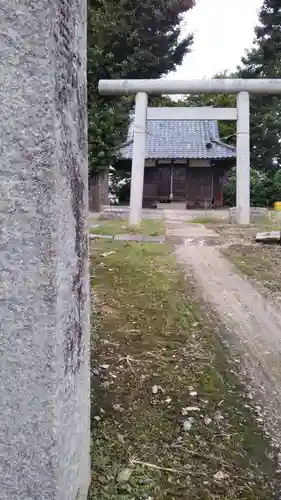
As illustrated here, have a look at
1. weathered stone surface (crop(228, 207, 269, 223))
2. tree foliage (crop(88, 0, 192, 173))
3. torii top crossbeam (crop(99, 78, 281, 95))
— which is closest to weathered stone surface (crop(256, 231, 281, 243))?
weathered stone surface (crop(228, 207, 269, 223))

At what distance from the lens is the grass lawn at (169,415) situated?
156 centimetres

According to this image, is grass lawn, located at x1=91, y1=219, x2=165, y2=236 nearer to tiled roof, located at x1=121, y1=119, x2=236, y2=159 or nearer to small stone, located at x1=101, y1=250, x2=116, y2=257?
small stone, located at x1=101, y1=250, x2=116, y2=257

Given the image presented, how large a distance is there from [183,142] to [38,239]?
1846 centimetres

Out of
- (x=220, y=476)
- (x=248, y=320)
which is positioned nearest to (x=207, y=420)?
(x=220, y=476)

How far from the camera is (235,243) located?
293 inches

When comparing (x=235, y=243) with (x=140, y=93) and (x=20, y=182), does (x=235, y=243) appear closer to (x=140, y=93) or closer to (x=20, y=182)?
(x=140, y=93)

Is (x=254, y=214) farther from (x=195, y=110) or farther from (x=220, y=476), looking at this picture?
(x=220, y=476)

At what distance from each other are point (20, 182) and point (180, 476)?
4.17 feet

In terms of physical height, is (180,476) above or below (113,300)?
below

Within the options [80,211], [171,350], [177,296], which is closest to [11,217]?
[80,211]

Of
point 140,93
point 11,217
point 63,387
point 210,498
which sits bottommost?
point 210,498

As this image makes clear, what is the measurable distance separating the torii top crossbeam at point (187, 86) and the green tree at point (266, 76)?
9442mm

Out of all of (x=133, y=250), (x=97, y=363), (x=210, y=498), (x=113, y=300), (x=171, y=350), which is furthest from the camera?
(x=133, y=250)

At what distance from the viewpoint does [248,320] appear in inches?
138
